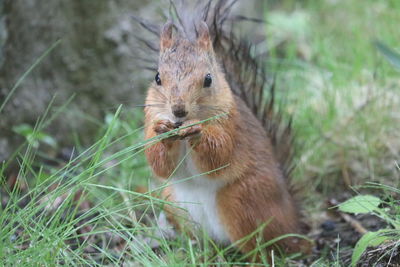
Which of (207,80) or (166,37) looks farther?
(166,37)

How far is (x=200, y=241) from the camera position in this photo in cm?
257

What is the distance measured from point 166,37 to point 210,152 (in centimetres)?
46

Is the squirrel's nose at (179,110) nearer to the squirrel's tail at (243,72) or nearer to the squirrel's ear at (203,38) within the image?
the squirrel's ear at (203,38)

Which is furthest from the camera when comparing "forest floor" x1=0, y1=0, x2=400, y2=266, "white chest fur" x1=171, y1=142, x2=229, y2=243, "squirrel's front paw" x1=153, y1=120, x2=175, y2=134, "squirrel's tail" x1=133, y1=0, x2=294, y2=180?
"squirrel's tail" x1=133, y1=0, x2=294, y2=180

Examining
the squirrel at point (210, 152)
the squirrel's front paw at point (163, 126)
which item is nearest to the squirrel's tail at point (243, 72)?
the squirrel at point (210, 152)

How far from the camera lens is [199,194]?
2410 millimetres

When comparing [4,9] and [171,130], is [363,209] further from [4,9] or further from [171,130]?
[4,9]

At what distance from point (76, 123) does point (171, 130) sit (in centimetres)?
170

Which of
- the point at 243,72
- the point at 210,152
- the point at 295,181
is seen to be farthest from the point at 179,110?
A: the point at 295,181

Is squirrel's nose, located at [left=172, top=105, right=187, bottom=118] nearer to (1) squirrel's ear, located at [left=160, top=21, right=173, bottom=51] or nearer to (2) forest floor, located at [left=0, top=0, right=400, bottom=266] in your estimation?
(2) forest floor, located at [left=0, top=0, right=400, bottom=266]

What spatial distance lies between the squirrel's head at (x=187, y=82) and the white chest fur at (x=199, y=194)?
18 centimetres

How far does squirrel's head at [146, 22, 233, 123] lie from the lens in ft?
7.06

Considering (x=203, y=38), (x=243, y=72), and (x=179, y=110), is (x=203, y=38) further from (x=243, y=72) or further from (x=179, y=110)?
(x=243, y=72)

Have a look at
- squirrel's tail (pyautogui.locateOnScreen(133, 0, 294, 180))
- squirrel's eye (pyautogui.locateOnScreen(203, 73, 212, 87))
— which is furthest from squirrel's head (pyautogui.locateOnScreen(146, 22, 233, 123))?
squirrel's tail (pyautogui.locateOnScreen(133, 0, 294, 180))
